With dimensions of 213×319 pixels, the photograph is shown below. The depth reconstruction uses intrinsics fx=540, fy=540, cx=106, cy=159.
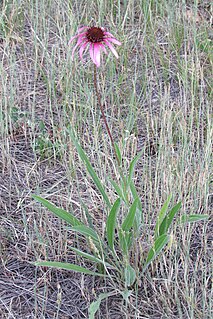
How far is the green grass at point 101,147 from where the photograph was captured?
6.41ft

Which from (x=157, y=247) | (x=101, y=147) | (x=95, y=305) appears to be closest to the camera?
(x=95, y=305)

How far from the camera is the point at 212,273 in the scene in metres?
1.85

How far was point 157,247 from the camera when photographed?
185 centimetres

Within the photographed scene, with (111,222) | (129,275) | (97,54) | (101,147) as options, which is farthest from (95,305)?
(101,147)

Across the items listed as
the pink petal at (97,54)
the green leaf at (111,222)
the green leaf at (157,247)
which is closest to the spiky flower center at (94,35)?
the pink petal at (97,54)

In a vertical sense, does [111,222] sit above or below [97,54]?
below

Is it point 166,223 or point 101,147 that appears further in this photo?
point 101,147

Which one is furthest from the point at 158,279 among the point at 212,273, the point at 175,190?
the point at 175,190

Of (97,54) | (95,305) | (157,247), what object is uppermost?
(97,54)

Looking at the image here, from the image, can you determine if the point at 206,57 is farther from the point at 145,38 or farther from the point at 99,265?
the point at 99,265

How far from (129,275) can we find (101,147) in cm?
87

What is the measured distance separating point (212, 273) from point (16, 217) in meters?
0.86

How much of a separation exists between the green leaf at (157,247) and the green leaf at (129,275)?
0.06m

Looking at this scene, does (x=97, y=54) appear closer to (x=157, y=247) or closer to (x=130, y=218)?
(x=130, y=218)
